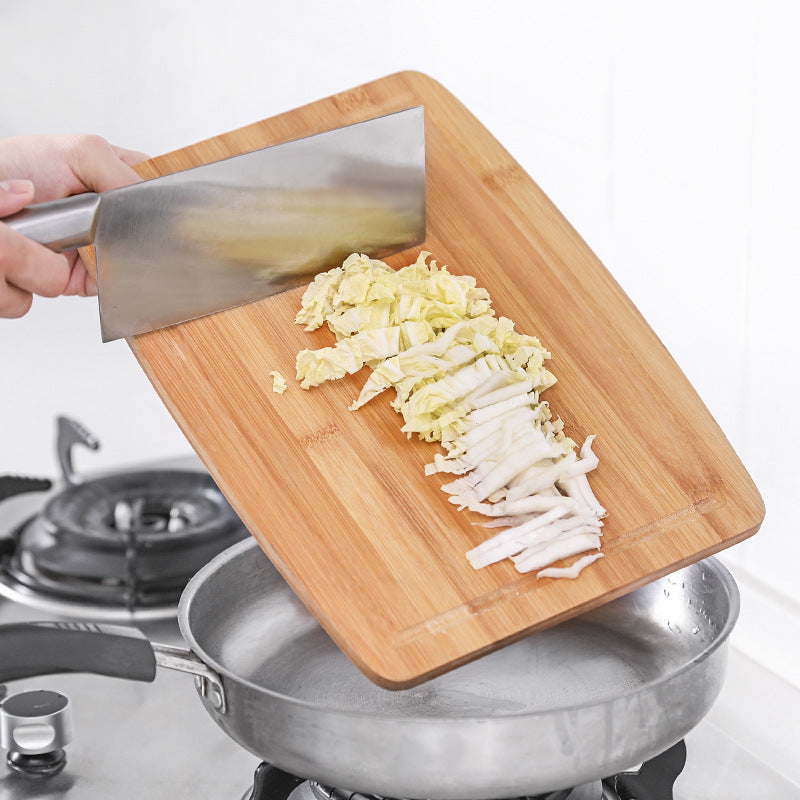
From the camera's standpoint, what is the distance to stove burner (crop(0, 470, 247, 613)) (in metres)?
1.35

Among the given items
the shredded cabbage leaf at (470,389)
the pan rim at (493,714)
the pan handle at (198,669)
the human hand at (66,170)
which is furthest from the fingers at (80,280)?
the pan handle at (198,669)

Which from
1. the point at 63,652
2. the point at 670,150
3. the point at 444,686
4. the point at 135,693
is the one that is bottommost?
the point at 135,693

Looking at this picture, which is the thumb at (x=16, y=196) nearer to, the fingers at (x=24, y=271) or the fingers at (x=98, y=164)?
the fingers at (x=24, y=271)

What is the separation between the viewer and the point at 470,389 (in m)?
1.01

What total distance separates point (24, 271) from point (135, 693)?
1.51 ft

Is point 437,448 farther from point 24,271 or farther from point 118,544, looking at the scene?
point 118,544

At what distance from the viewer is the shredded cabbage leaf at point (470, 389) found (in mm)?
946

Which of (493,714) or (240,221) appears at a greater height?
(240,221)

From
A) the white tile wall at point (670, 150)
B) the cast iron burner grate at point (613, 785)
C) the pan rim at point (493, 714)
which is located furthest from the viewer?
the white tile wall at point (670, 150)

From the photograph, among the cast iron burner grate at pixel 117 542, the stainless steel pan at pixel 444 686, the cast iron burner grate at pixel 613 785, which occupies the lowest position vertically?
the cast iron burner grate at pixel 117 542

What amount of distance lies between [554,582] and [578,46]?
2.28 feet

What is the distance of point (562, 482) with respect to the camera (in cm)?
98

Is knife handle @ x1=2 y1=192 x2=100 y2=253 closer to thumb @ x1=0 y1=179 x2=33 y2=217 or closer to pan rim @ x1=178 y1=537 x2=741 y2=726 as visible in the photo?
thumb @ x1=0 y1=179 x2=33 y2=217

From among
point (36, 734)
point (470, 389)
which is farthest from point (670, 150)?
point (36, 734)
